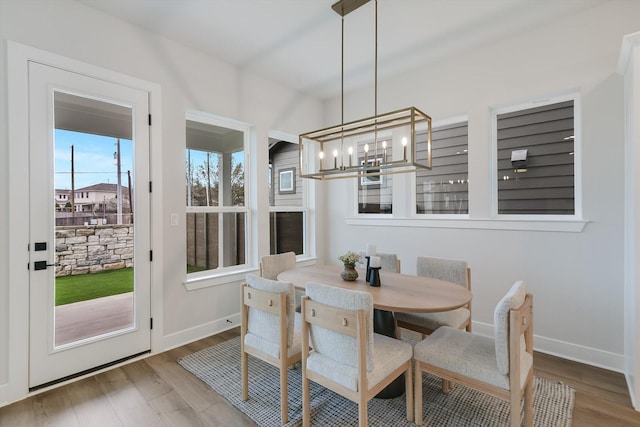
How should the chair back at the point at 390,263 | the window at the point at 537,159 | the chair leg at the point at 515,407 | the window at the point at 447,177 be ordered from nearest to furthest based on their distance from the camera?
1. the chair leg at the point at 515,407
2. the window at the point at 537,159
3. the chair back at the point at 390,263
4. the window at the point at 447,177

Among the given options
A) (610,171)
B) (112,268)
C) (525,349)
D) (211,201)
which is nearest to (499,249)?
(610,171)

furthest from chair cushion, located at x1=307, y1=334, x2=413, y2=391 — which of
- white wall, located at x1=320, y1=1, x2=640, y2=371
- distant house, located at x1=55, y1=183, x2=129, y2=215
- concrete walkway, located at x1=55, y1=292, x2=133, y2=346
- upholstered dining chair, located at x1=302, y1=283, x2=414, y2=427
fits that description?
distant house, located at x1=55, y1=183, x2=129, y2=215

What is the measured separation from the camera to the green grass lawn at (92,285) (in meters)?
2.42

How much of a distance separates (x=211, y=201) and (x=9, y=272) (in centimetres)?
173

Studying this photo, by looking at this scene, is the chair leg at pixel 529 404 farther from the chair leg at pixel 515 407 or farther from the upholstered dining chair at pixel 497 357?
the chair leg at pixel 515 407

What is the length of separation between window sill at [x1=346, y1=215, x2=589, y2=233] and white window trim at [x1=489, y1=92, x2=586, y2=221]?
0.9 inches

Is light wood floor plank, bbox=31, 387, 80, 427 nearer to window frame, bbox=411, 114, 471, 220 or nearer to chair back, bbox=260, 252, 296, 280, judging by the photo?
chair back, bbox=260, 252, 296, 280

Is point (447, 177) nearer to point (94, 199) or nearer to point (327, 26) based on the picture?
point (327, 26)

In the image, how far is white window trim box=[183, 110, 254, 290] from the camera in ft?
10.7

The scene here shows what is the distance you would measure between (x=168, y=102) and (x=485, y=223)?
3447mm

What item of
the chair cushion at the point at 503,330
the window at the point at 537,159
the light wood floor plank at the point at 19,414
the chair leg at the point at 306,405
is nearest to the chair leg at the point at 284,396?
the chair leg at the point at 306,405

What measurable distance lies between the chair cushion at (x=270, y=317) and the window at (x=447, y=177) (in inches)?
91.4

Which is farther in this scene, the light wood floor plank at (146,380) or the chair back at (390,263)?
the chair back at (390,263)

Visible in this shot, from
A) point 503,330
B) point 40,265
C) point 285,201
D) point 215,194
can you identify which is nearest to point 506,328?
point 503,330
